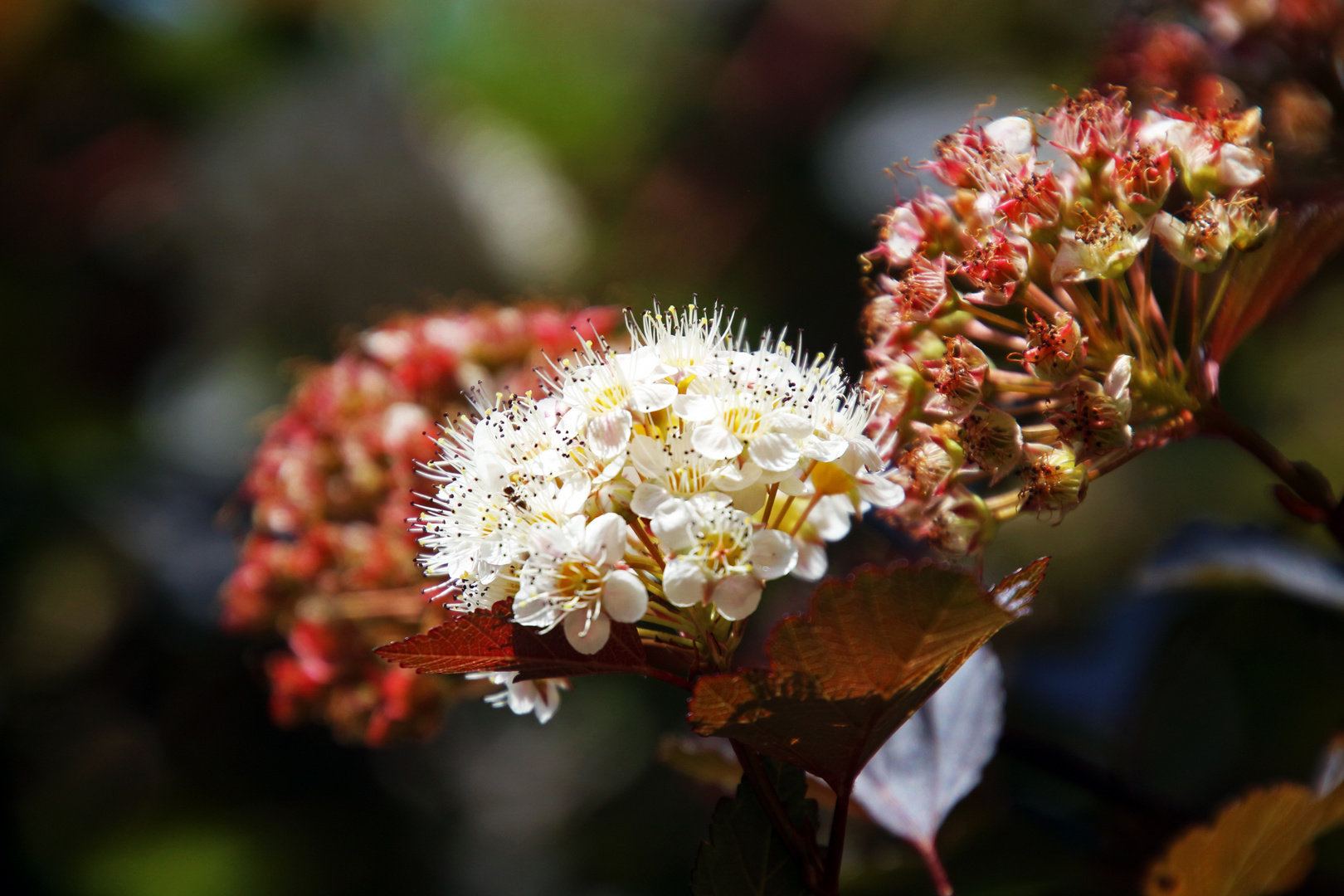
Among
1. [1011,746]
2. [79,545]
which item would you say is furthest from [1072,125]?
[79,545]

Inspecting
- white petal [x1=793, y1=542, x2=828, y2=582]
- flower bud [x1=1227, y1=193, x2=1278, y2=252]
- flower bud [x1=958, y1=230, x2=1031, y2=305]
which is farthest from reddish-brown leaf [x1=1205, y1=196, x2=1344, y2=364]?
white petal [x1=793, y1=542, x2=828, y2=582]

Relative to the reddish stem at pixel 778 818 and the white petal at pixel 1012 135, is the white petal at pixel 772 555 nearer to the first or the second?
the reddish stem at pixel 778 818

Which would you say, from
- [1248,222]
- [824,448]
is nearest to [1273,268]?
[1248,222]

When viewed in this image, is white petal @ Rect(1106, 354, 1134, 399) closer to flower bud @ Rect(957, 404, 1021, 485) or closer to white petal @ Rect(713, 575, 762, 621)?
flower bud @ Rect(957, 404, 1021, 485)

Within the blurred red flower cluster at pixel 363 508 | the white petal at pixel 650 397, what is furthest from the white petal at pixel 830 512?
the blurred red flower cluster at pixel 363 508

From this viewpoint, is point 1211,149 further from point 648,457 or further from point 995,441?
point 648,457

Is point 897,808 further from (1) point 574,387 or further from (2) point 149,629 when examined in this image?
(2) point 149,629
